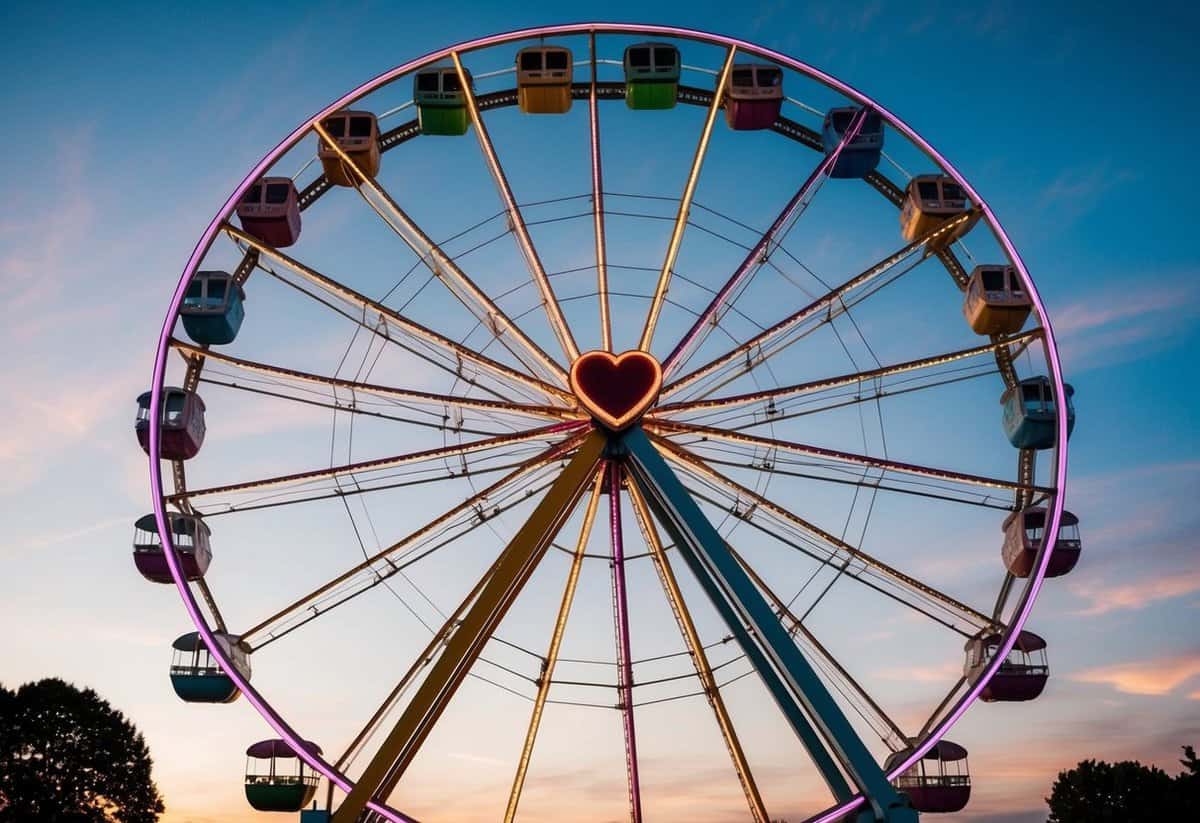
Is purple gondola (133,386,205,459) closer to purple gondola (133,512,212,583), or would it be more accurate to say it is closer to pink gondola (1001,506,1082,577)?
purple gondola (133,512,212,583)

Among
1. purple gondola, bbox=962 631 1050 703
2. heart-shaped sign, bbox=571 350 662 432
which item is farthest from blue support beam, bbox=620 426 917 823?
purple gondola, bbox=962 631 1050 703

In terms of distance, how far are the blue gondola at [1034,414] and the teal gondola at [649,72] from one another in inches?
281

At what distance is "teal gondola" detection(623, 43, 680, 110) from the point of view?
1761cm

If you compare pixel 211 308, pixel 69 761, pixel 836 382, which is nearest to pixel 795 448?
pixel 836 382

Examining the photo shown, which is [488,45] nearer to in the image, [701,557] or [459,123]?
[459,123]

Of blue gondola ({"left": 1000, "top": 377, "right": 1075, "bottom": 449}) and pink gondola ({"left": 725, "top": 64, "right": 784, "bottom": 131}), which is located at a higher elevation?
pink gondola ({"left": 725, "top": 64, "right": 784, "bottom": 131})

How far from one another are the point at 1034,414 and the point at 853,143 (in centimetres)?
488

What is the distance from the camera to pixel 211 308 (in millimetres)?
15625

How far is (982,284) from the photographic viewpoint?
53.5 feet

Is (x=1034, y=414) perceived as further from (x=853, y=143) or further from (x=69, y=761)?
(x=69, y=761)

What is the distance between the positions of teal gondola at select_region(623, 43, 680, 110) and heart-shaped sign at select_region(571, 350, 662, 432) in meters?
5.92

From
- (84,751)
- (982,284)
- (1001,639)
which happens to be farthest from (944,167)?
(84,751)

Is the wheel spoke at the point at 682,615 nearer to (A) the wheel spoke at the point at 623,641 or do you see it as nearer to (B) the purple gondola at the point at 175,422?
(A) the wheel spoke at the point at 623,641

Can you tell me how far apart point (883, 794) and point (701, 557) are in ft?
10.0
